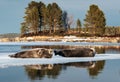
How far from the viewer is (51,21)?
5325 inches

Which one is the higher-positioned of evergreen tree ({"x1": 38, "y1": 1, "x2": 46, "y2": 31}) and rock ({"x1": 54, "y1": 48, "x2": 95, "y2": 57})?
evergreen tree ({"x1": 38, "y1": 1, "x2": 46, "y2": 31})

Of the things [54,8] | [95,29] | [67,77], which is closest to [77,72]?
[67,77]

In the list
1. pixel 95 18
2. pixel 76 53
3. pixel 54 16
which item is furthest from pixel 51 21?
pixel 76 53

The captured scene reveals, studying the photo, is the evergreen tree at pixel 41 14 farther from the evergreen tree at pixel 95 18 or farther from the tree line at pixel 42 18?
the evergreen tree at pixel 95 18

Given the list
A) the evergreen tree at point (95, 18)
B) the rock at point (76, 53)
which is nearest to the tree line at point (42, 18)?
the evergreen tree at point (95, 18)

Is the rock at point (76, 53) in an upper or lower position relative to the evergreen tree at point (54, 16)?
lower

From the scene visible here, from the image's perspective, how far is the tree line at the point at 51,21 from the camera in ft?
414

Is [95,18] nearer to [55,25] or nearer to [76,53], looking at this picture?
[55,25]

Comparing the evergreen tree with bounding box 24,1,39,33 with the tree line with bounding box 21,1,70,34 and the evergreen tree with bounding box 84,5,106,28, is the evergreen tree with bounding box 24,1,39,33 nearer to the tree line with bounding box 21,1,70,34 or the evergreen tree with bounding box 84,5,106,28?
the tree line with bounding box 21,1,70,34

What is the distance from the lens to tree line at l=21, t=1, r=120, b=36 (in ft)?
414

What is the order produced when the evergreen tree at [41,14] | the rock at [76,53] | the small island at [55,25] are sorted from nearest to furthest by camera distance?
the rock at [76,53], the small island at [55,25], the evergreen tree at [41,14]

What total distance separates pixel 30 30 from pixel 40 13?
7283mm

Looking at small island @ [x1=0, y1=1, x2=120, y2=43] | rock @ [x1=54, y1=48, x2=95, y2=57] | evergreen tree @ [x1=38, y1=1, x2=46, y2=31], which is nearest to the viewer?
rock @ [x1=54, y1=48, x2=95, y2=57]

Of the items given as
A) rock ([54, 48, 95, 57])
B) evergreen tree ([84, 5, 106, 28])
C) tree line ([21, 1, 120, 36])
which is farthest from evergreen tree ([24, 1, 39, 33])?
rock ([54, 48, 95, 57])
